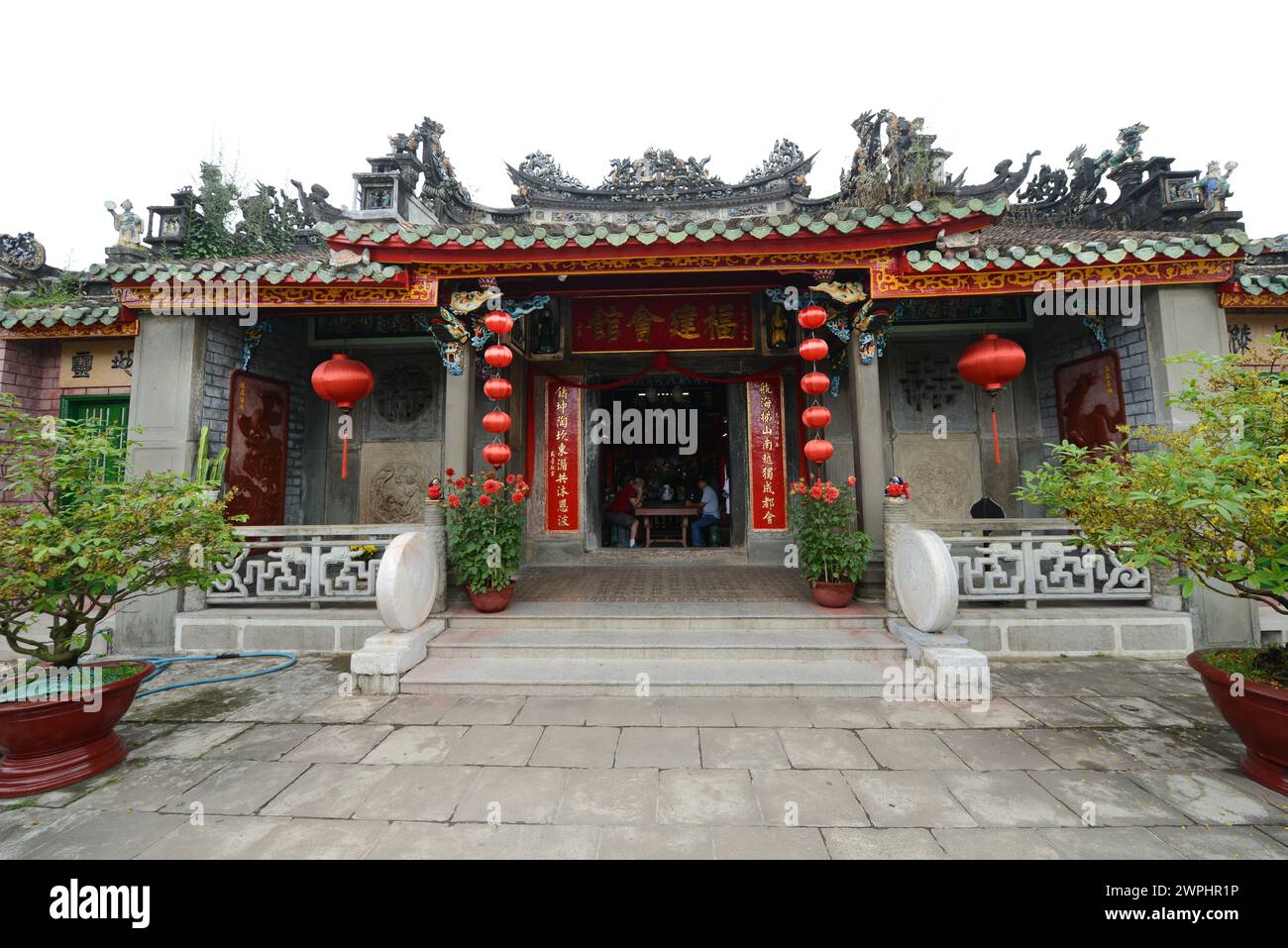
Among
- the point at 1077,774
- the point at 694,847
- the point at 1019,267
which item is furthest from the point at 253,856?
the point at 1019,267

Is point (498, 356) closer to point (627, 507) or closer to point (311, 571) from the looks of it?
point (311, 571)

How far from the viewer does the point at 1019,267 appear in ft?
17.3

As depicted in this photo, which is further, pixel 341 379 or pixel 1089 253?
pixel 341 379

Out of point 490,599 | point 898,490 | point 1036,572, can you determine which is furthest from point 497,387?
point 1036,572

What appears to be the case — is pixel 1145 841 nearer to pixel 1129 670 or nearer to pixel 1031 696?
pixel 1031 696

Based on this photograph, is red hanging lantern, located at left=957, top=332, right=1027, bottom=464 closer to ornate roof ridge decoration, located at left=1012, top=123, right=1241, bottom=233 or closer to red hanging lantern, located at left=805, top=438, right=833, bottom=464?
red hanging lantern, located at left=805, top=438, right=833, bottom=464

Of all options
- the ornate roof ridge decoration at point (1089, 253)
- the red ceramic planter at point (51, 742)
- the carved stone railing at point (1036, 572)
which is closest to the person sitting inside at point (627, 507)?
the carved stone railing at point (1036, 572)

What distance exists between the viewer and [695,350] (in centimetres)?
767

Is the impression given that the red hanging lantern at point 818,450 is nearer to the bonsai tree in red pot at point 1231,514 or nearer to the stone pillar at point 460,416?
the bonsai tree in red pot at point 1231,514

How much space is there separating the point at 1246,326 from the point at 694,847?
8063 millimetres

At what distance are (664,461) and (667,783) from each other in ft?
37.3

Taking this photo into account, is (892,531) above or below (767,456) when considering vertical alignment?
below

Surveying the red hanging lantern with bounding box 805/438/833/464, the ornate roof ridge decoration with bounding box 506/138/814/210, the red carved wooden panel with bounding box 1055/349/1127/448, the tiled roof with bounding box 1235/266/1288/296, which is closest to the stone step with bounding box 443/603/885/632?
the red hanging lantern with bounding box 805/438/833/464

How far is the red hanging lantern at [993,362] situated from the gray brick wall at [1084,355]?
1218 millimetres
